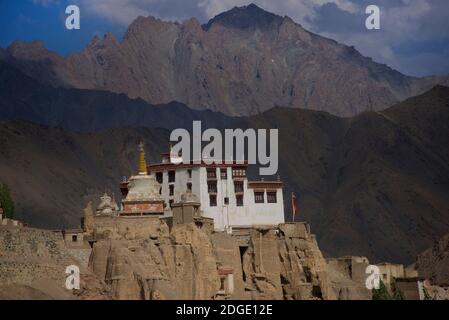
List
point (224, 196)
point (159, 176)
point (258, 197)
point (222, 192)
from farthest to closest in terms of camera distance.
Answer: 1. point (258, 197)
2. point (159, 176)
3. point (224, 196)
4. point (222, 192)

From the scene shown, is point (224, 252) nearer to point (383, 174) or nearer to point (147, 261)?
point (147, 261)

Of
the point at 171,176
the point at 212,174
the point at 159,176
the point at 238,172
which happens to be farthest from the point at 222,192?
the point at 159,176

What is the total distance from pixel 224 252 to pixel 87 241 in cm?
1220

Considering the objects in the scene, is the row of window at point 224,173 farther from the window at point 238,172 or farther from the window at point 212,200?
the window at point 212,200

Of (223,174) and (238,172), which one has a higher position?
(238,172)

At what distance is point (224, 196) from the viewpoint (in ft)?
356

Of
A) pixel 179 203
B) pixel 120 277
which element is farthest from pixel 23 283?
pixel 179 203

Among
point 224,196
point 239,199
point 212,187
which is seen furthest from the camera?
point 239,199

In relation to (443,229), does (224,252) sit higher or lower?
lower

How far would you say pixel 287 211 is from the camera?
17838 centimetres

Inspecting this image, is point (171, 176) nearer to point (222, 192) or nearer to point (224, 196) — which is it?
point (222, 192)

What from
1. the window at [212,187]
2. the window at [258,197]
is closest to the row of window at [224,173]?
the window at [212,187]

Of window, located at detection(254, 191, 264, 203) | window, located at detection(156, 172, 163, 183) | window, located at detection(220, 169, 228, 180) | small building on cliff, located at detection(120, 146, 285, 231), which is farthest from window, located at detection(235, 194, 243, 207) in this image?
window, located at detection(156, 172, 163, 183)
